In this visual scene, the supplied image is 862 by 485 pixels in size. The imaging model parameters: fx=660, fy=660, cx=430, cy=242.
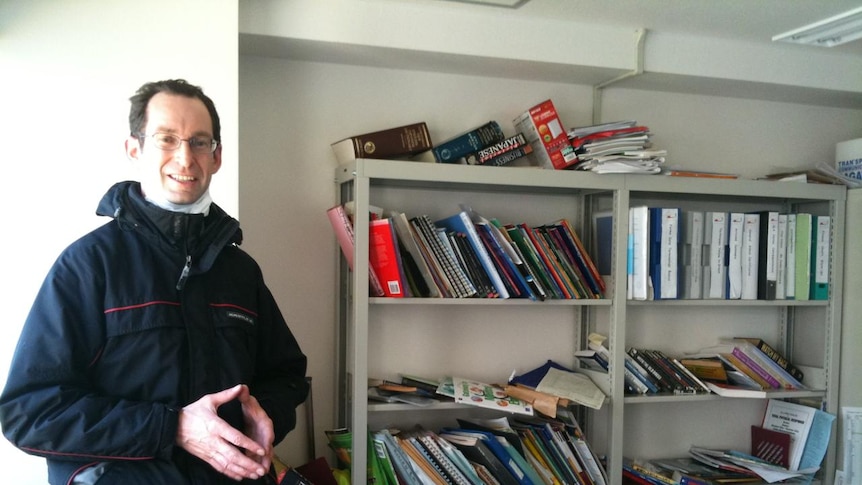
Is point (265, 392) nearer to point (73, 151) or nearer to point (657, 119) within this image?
point (73, 151)

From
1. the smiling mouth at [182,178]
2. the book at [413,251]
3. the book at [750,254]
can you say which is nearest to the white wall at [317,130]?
the book at [413,251]

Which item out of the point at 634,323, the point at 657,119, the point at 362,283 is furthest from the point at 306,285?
the point at 657,119

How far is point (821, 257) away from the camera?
2.76 meters

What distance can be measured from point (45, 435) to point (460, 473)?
4.87 ft

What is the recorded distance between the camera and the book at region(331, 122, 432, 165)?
7.68 ft

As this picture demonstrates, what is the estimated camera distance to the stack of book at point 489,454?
227 cm

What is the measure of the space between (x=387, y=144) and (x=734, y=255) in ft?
4.84

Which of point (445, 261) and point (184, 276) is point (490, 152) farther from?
point (184, 276)

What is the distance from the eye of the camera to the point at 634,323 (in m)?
2.89

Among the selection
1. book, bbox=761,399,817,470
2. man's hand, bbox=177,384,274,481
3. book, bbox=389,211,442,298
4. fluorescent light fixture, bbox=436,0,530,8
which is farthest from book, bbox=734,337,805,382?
man's hand, bbox=177,384,274,481

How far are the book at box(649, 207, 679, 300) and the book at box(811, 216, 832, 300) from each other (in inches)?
27.1

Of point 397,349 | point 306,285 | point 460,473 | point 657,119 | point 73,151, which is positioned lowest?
point 460,473

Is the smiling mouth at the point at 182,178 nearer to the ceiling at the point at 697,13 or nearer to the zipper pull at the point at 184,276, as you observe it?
the zipper pull at the point at 184,276

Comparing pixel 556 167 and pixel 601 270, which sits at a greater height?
pixel 556 167
